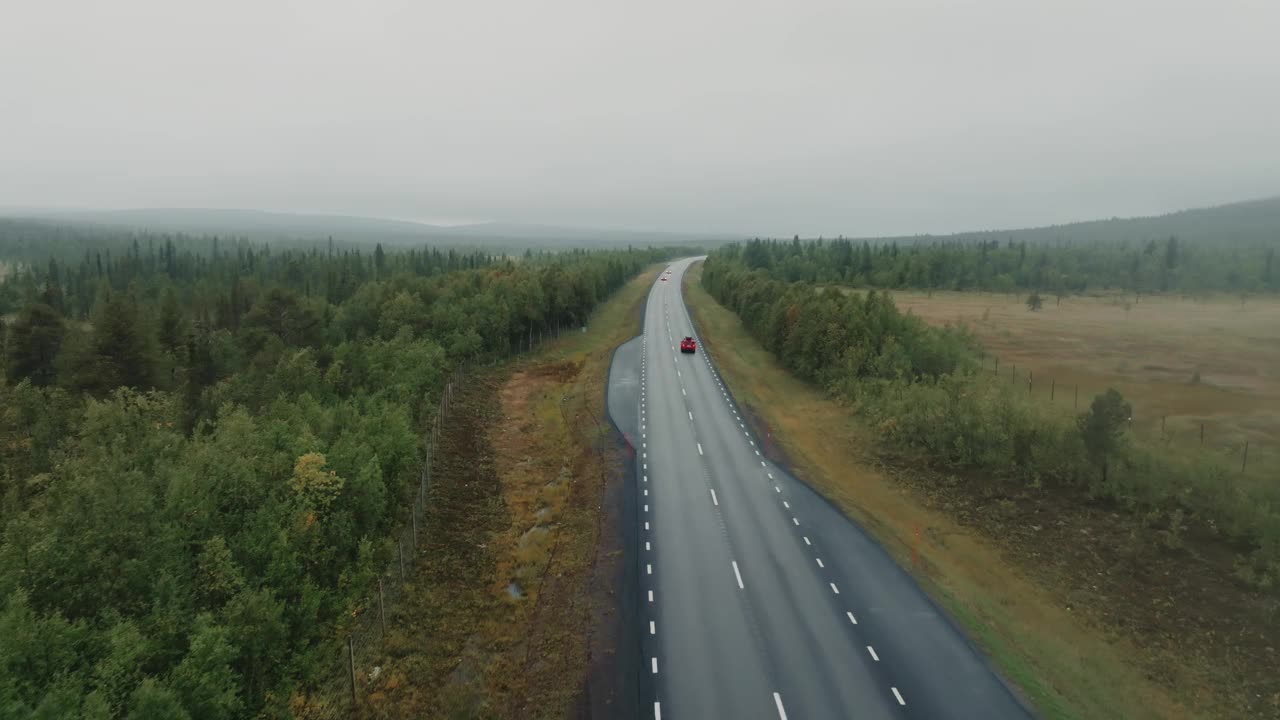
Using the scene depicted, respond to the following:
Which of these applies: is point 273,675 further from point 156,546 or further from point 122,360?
point 122,360

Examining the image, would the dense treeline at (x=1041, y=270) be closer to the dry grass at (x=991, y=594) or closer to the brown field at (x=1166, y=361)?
Answer: the brown field at (x=1166, y=361)

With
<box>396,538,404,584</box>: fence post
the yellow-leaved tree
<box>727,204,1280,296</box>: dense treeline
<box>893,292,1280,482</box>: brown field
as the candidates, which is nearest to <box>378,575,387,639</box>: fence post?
<box>396,538,404,584</box>: fence post

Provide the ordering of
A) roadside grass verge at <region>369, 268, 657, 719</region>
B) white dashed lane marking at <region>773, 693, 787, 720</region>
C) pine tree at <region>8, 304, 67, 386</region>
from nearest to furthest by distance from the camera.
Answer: white dashed lane marking at <region>773, 693, 787, 720</region>
roadside grass verge at <region>369, 268, 657, 719</region>
pine tree at <region>8, 304, 67, 386</region>

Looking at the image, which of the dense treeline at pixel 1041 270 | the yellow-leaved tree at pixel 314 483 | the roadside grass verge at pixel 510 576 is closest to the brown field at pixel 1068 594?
the roadside grass verge at pixel 510 576

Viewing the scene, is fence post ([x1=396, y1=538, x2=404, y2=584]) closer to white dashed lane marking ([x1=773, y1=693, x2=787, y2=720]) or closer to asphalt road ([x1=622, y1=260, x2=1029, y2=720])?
asphalt road ([x1=622, y1=260, x2=1029, y2=720])

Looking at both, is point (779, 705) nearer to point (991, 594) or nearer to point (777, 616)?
point (777, 616)
